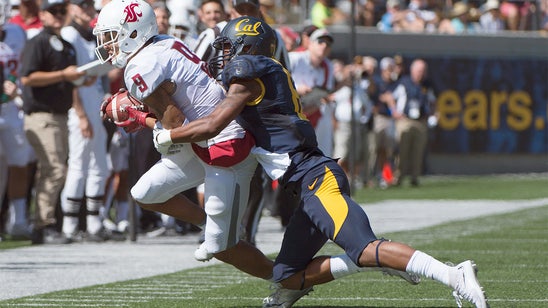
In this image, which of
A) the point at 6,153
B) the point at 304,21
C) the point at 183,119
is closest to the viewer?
the point at 183,119

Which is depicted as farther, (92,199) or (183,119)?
(92,199)

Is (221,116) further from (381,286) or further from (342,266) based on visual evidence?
(381,286)

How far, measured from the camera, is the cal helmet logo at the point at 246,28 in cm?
696

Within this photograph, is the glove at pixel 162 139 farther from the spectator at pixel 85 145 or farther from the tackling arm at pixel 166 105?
the spectator at pixel 85 145

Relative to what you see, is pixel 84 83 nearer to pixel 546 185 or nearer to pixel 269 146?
pixel 269 146

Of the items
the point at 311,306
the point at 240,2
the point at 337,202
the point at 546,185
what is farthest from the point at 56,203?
the point at 546,185

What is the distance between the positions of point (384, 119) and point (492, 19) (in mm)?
4083

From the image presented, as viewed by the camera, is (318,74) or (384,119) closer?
(318,74)

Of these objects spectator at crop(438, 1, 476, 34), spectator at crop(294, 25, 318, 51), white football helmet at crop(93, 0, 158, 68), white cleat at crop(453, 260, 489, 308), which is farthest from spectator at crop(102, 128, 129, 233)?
spectator at crop(438, 1, 476, 34)

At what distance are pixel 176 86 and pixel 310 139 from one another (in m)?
0.82

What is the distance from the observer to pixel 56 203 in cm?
1245

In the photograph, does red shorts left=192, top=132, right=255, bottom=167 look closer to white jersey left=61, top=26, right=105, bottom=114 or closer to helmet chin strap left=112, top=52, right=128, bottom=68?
helmet chin strap left=112, top=52, right=128, bottom=68

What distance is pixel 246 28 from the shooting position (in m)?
6.98

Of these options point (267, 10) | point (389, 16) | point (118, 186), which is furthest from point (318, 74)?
point (389, 16)
